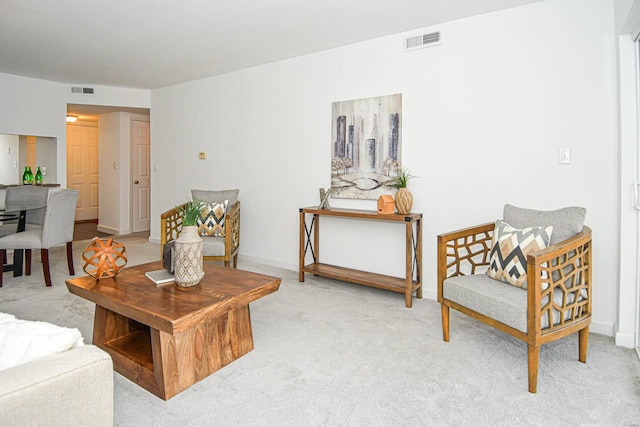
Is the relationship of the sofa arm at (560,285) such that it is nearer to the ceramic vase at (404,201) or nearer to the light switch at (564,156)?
the light switch at (564,156)

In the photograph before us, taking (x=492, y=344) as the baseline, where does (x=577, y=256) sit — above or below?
above

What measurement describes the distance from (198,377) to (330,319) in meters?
1.11

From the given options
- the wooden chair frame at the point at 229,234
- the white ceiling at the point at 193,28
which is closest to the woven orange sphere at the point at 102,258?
the wooden chair frame at the point at 229,234

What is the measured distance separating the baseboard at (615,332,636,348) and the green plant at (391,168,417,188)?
174 centimetres

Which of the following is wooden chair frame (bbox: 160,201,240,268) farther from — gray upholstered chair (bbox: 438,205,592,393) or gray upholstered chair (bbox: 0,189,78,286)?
gray upholstered chair (bbox: 438,205,592,393)

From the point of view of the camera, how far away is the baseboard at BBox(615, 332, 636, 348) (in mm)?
2396

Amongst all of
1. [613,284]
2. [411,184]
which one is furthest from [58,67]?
[613,284]

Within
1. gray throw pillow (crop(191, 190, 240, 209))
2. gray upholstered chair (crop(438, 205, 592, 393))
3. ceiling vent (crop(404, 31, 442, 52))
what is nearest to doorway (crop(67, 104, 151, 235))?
gray throw pillow (crop(191, 190, 240, 209))

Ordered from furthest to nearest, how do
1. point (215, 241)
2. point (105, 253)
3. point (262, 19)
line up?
1. point (215, 241)
2. point (262, 19)
3. point (105, 253)

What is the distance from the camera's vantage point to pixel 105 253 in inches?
88.6

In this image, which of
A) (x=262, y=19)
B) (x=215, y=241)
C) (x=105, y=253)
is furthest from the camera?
(x=215, y=241)

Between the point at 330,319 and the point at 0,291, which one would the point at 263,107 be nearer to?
the point at 330,319

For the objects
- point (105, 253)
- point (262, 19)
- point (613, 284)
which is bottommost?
point (613, 284)

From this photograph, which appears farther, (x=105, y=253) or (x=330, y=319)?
(x=330, y=319)
